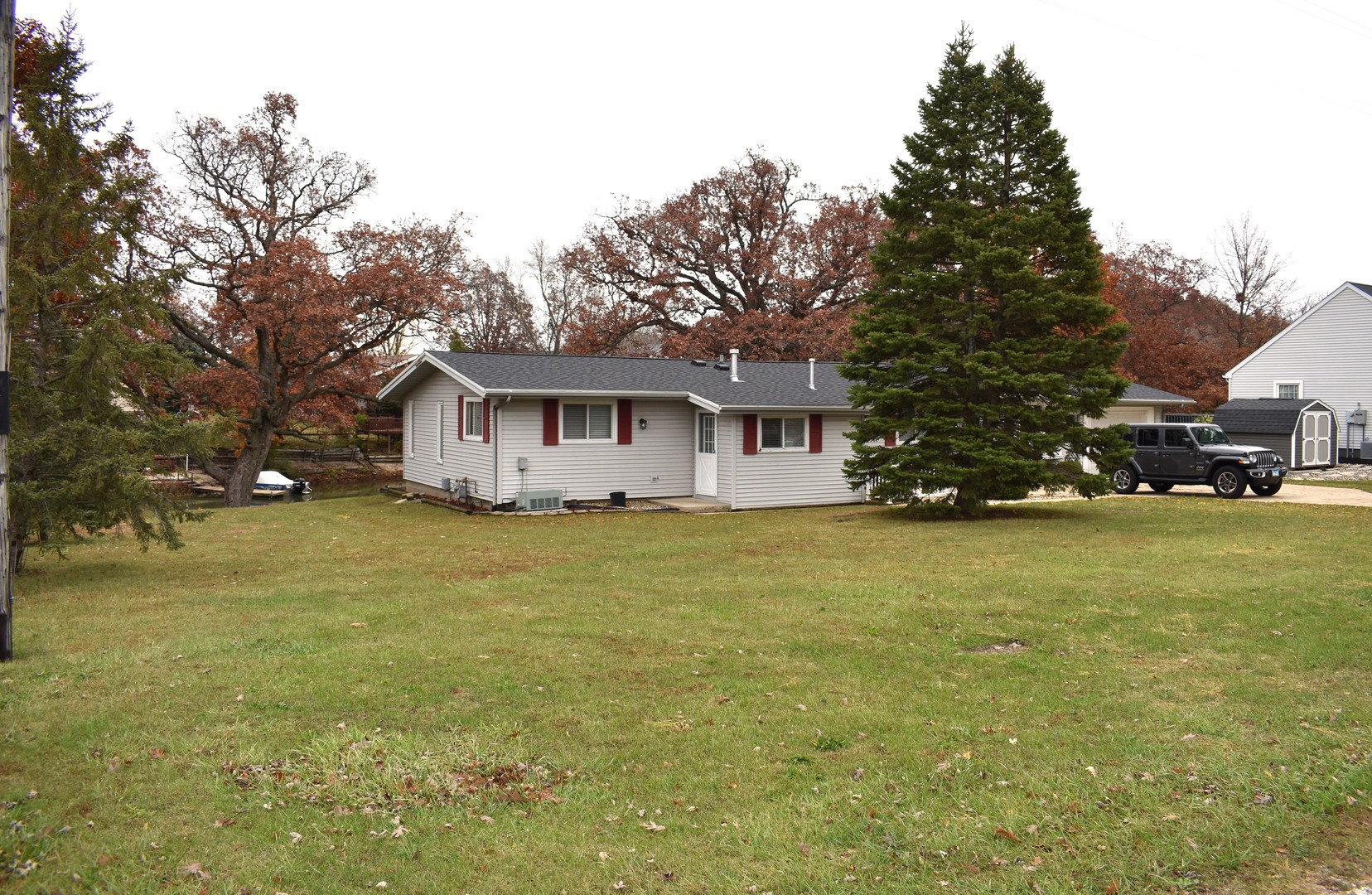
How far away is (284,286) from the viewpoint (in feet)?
92.8

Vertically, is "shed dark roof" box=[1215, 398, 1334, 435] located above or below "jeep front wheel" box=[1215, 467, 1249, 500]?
above

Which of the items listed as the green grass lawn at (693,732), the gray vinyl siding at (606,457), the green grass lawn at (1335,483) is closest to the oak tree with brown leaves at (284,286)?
the gray vinyl siding at (606,457)

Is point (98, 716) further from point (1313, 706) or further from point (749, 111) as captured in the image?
point (749, 111)

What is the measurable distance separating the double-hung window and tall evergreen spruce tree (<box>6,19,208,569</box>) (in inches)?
403

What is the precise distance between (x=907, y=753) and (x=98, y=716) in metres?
5.09

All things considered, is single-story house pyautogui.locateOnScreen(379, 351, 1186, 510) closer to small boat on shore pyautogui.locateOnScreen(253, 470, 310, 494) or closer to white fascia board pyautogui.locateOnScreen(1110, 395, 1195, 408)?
white fascia board pyautogui.locateOnScreen(1110, 395, 1195, 408)

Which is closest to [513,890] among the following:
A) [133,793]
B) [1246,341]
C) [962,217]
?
[133,793]

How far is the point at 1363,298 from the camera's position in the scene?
3494cm

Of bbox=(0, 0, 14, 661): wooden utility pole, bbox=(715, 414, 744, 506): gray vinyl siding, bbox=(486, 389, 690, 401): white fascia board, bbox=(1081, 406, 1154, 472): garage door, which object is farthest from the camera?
bbox=(1081, 406, 1154, 472): garage door

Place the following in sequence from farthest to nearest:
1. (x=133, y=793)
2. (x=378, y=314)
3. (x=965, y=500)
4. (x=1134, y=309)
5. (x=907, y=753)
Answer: (x=1134, y=309) → (x=378, y=314) → (x=965, y=500) → (x=907, y=753) → (x=133, y=793)

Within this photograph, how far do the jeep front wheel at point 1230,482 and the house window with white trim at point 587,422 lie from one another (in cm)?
1486

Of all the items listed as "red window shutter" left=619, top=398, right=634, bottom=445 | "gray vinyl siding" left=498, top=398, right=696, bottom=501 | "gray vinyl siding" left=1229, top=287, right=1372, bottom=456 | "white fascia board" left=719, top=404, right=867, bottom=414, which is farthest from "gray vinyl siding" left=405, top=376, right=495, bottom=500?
"gray vinyl siding" left=1229, top=287, right=1372, bottom=456

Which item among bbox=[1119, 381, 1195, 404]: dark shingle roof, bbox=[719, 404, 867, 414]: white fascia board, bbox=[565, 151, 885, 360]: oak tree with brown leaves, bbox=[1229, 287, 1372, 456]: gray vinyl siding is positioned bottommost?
bbox=[719, 404, 867, 414]: white fascia board

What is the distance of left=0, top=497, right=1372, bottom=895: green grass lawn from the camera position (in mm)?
4227
